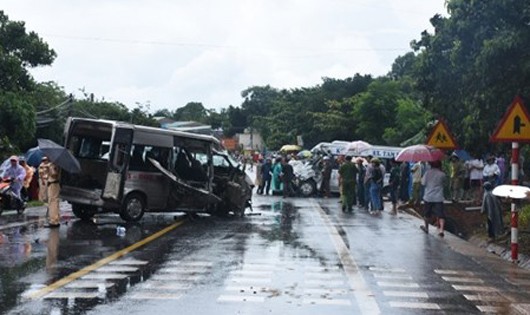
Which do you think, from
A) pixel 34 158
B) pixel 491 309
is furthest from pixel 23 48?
pixel 491 309

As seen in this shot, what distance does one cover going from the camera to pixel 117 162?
17.6m

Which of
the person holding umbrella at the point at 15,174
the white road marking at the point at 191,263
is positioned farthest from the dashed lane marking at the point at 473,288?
the person holding umbrella at the point at 15,174

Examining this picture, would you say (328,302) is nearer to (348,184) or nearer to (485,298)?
(485,298)

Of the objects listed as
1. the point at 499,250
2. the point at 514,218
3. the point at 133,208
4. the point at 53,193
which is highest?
the point at 53,193

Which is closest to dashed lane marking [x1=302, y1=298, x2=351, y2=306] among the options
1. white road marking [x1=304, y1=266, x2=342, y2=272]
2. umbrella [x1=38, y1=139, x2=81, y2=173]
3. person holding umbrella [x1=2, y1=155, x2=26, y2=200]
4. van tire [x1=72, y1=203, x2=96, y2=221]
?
white road marking [x1=304, y1=266, x2=342, y2=272]

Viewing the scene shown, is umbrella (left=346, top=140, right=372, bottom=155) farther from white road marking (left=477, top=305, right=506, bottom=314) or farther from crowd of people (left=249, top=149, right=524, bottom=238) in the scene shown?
white road marking (left=477, top=305, right=506, bottom=314)

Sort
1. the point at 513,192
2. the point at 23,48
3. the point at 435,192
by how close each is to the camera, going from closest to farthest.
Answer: the point at 513,192 < the point at 435,192 < the point at 23,48

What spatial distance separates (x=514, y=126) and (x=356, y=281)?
4860 millimetres

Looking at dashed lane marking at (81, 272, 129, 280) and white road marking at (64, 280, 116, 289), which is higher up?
dashed lane marking at (81, 272, 129, 280)

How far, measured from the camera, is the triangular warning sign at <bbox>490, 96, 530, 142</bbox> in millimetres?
13234

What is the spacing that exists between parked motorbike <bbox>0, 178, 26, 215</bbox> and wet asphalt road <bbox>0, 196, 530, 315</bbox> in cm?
206

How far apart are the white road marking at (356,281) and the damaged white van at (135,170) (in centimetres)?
459

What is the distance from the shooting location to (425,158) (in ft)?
68.7

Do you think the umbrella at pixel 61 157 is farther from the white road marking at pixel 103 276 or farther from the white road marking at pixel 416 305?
the white road marking at pixel 416 305
